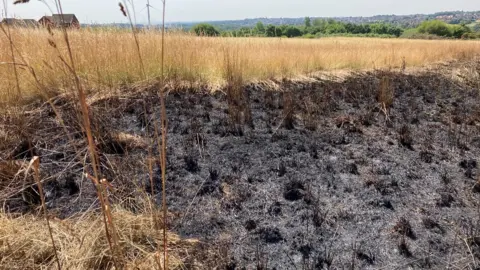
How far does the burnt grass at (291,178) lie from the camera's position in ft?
7.14

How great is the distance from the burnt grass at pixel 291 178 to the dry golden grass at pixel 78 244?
211mm

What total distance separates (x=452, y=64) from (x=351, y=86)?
5.60 meters

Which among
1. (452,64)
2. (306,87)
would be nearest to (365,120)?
(306,87)

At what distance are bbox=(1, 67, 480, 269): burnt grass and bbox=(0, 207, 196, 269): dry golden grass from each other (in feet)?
0.69

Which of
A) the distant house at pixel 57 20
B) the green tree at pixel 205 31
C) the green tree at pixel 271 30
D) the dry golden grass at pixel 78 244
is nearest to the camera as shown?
the distant house at pixel 57 20

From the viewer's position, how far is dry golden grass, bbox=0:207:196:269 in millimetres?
1764

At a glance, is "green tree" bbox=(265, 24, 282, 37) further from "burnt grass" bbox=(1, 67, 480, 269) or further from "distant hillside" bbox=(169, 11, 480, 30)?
"burnt grass" bbox=(1, 67, 480, 269)

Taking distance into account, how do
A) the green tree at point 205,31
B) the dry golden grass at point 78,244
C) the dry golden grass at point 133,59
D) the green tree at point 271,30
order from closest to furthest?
1. the dry golden grass at point 78,244
2. the dry golden grass at point 133,59
3. the green tree at point 205,31
4. the green tree at point 271,30

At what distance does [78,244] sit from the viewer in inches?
73.8

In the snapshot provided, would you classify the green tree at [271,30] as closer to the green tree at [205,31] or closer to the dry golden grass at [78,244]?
the green tree at [205,31]

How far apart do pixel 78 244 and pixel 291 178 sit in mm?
1610

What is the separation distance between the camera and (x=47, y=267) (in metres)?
1.74

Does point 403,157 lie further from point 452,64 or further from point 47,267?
point 452,64

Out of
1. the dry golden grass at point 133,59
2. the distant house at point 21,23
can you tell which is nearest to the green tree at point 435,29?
the dry golden grass at point 133,59
